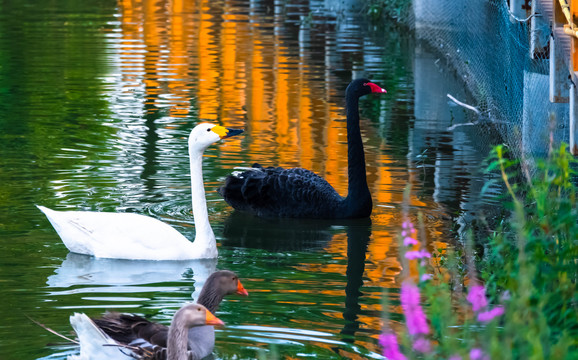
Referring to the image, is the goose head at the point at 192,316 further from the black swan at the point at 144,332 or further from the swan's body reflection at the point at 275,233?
the swan's body reflection at the point at 275,233

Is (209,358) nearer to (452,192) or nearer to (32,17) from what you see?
(452,192)

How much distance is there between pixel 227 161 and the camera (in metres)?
12.9

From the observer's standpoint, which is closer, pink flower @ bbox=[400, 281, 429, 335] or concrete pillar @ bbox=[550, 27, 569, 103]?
pink flower @ bbox=[400, 281, 429, 335]

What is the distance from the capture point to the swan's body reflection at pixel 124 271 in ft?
27.8

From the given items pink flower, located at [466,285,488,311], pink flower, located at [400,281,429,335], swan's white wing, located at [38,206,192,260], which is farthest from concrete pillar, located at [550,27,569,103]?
pink flower, located at [400,281,429,335]

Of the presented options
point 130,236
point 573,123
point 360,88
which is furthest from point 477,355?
point 360,88

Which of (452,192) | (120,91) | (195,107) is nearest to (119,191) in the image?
(452,192)

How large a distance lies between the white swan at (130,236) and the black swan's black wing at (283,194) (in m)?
1.48

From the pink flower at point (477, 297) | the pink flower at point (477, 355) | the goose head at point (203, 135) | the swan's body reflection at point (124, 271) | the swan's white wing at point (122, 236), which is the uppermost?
the goose head at point (203, 135)

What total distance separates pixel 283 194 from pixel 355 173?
2.24 feet

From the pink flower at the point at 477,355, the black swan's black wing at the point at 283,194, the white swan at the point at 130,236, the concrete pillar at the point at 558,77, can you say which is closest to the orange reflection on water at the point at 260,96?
the black swan's black wing at the point at 283,194

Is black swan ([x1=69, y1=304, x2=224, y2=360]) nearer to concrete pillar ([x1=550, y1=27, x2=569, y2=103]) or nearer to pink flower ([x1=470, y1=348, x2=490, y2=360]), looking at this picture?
pink flower ([x1=470, y1=348, x2=490, y2=360])

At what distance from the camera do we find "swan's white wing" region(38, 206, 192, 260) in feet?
29.5

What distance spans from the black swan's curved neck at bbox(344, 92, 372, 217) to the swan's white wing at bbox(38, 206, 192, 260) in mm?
2004
